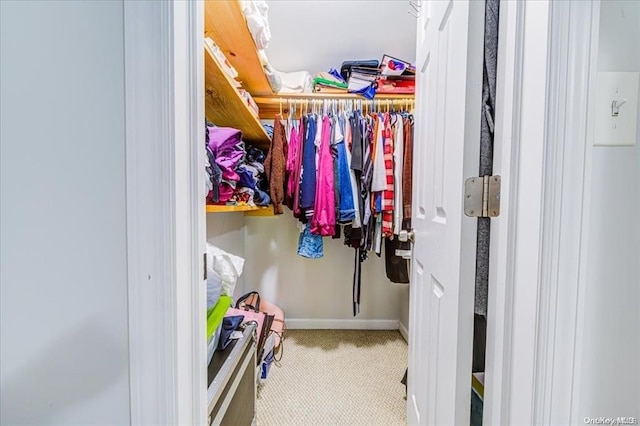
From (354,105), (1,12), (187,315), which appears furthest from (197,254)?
(354,105)

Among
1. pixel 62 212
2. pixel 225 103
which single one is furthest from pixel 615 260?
pixel 225 103

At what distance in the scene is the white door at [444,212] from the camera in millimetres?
553

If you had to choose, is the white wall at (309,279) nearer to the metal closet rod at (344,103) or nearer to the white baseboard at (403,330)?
the white baseboard at (403,330)

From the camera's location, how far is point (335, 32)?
159 centimetres

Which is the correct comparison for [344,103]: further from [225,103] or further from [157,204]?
[157,204]

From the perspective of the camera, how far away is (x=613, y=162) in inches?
16.5

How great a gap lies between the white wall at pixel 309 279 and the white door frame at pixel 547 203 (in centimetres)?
155

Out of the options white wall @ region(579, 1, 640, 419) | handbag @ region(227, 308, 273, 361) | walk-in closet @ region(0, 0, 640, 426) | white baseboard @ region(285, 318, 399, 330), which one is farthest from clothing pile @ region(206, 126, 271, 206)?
white baseboard @ region(285, 318, 399, 330)

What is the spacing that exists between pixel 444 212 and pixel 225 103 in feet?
3.39

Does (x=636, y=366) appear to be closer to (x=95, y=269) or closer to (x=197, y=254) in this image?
(x=197, y=254)

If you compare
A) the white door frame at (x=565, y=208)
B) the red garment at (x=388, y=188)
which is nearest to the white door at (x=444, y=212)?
the white door frame at (x=565, y=208)

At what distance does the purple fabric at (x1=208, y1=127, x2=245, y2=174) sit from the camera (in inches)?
38.5

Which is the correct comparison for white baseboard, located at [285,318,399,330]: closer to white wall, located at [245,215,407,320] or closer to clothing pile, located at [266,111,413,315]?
white wall, located at [245,215,407,320]

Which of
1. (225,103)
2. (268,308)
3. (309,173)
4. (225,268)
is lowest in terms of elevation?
(268,308)
